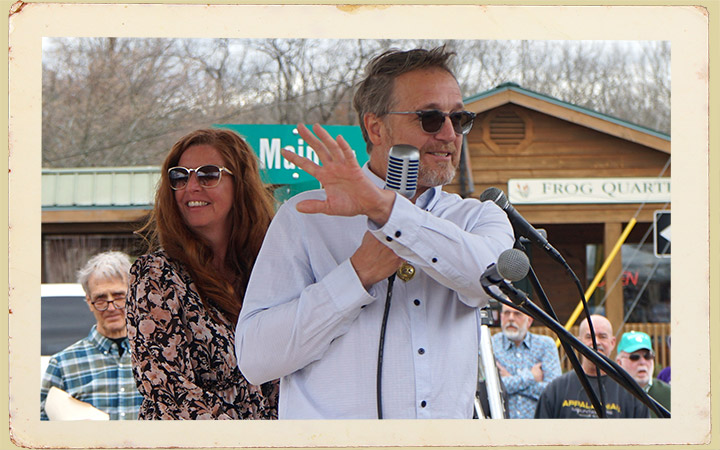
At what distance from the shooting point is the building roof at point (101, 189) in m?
11.9

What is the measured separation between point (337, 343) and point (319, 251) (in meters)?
0.23

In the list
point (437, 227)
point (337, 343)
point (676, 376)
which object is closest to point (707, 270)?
point (676, 376)

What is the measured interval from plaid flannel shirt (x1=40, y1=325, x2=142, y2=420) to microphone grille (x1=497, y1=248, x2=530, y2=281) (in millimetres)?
2753

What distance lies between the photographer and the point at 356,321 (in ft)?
6.36

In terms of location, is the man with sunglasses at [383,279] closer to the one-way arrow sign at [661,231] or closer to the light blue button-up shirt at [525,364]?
the light blue button-up shirt at [525,364]

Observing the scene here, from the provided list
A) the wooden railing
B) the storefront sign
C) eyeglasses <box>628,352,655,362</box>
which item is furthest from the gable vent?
eyeglasses <box>628,352,655,362</box>

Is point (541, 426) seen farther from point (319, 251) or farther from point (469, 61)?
point (469, 61)

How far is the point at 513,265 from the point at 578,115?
10.8 meters

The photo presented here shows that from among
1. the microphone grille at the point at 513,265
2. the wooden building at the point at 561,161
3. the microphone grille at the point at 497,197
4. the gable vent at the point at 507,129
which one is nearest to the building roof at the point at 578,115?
the wooden building at the point at 561,161

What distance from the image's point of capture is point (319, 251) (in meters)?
2.00

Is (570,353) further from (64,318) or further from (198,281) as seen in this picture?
(64,318)

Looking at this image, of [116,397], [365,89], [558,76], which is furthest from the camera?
[558,76]

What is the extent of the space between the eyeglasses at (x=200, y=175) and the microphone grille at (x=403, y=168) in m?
1.04

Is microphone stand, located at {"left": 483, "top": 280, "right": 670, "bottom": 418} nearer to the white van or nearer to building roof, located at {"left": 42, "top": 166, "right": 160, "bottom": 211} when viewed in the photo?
the white van
